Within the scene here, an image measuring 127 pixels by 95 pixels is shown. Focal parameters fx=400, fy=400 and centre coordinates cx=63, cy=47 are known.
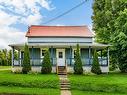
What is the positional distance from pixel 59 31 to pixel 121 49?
8277mm

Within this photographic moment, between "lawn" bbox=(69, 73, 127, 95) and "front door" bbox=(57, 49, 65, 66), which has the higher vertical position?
"front door" bbox=(57, 49, 65, 66)

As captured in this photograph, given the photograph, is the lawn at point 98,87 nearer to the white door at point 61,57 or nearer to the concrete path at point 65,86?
the concrete path at point 65,86

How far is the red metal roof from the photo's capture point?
1961 inches

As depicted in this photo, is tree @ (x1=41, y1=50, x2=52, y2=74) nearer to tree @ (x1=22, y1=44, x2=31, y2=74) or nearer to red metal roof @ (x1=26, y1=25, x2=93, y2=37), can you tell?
tree @ (x1=22, y1=44, x2=31, y2=74)

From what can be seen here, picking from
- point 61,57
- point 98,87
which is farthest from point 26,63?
point 98,87

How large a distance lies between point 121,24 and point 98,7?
13.9 meters

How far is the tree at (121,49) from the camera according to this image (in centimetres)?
4919

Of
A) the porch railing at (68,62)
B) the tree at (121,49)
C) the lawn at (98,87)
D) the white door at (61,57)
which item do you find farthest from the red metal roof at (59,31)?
the lawn at (98,87)

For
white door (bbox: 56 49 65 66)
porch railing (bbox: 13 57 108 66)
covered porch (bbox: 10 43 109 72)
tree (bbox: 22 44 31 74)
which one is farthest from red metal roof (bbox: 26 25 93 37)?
tree (bbox: 22 44 31 74)

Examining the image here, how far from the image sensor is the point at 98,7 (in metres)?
63.8

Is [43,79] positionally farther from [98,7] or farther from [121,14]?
[98,7]

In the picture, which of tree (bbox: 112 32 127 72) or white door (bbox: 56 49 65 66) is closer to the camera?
white door (bbox: 56 49 65 66)

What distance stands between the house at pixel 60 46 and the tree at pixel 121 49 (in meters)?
2.06

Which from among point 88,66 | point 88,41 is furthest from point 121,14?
point 88,66
